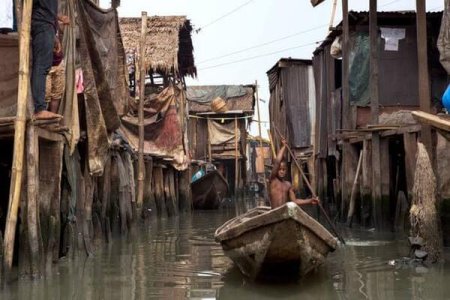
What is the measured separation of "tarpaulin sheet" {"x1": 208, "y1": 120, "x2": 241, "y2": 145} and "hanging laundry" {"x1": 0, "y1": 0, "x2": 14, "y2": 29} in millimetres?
23068

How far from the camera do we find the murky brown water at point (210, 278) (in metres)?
6.31

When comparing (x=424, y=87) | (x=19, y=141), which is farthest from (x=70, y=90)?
(x=424, y=87)

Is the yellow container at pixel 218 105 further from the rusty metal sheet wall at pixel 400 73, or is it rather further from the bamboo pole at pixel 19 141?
the bamboo pole at pixel 19 141

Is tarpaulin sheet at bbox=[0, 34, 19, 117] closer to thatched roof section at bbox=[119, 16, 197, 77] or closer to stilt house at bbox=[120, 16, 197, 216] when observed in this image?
stilt house at bbox=[120, 16, 197, 216]

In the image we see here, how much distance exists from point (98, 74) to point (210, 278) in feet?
12.8

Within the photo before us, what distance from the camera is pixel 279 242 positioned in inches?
245

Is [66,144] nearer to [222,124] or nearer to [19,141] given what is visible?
[19,141]

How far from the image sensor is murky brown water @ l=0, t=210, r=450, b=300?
20.7 feet

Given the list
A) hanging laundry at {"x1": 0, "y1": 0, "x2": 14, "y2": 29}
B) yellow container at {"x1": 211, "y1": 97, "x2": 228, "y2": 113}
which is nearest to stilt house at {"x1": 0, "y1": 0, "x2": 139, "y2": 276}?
hanging laundry at {"x1": 0, "y1": 0, "x2": 14, "y2": 29}

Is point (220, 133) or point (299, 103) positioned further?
point (220, 133)

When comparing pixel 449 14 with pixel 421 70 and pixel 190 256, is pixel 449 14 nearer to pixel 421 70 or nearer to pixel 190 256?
pixel 421 70

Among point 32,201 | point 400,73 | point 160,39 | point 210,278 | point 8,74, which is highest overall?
point 160,39

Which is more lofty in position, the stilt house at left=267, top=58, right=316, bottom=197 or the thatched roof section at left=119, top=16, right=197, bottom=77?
the thatched roof section at left=119, top=16, right=197, bottom=77

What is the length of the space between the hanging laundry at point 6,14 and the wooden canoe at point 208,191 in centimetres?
1560
